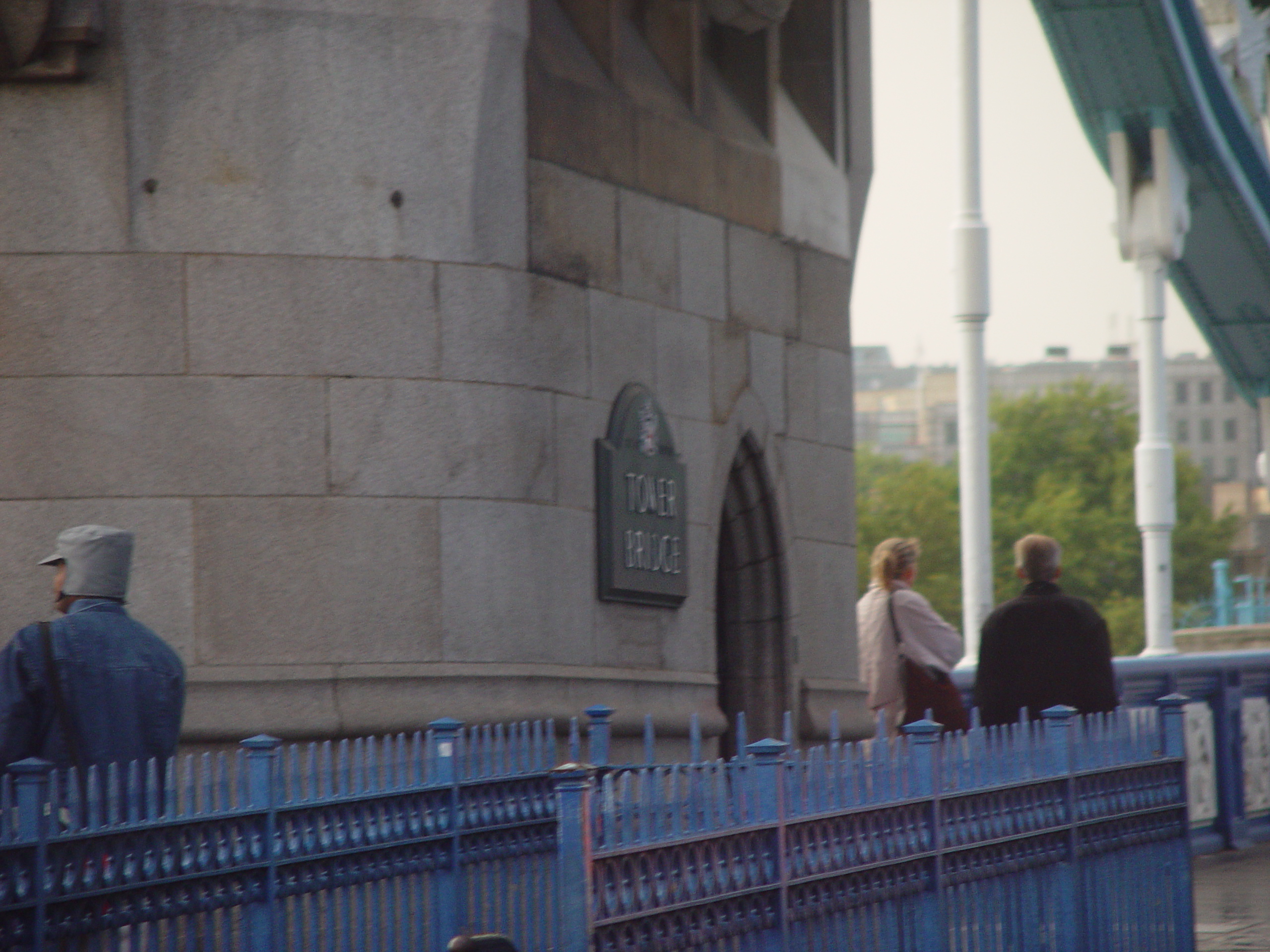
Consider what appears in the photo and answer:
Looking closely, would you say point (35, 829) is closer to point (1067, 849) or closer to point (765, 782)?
point (765, 782)

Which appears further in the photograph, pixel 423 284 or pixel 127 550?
pixel 423 284

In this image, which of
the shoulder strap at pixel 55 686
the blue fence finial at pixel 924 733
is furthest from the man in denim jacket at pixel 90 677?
the blue fence finial at pixel 924 733

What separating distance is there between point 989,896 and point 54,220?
454 cm

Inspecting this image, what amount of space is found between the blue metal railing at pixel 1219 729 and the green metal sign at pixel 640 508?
278 cm

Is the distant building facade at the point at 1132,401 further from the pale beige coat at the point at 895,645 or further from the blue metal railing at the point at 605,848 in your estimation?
the blue metal railing at the point at 605,848

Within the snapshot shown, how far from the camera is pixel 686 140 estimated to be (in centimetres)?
1026

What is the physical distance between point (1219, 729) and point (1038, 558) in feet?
14.6

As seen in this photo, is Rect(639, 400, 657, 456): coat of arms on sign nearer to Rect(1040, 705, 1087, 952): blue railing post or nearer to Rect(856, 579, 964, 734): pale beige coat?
Rect(856, 579, 964, 734): pale beige coat

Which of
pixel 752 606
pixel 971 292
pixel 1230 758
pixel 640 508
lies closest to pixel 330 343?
pixel 640 508

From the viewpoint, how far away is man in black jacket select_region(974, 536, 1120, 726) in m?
8.75

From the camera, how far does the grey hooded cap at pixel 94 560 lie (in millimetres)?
5941

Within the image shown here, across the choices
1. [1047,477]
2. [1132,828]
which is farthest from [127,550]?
[1047,477]

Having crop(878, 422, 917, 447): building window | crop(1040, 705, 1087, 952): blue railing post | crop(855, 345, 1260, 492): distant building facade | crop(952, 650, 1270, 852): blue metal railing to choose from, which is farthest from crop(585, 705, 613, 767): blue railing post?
crop(878, 422, 917, 447): building window

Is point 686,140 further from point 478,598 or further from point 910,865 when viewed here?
point 910,865
